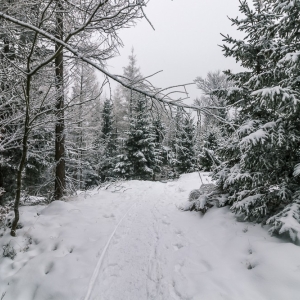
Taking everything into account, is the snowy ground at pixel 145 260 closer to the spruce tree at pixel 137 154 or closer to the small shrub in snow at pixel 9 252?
the small shrub in snow at pixel 9 252

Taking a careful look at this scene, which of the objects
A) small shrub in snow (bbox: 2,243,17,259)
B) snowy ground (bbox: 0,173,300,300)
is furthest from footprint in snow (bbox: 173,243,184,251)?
small shrub in snow (bbox: 2,243,17,259)

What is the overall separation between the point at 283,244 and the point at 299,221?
51 centimetres

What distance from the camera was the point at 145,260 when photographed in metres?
3.98

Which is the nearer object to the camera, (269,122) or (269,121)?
(269,122)

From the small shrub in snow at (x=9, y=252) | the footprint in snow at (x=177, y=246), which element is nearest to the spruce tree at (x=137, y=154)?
the footprint in snow at (x=177, y=246)

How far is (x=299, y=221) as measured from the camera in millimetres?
3385

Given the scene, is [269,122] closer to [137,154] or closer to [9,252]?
[9,252]

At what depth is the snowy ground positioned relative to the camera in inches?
115

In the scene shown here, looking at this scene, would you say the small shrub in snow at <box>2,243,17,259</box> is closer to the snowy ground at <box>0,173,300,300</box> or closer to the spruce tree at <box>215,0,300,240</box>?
the snowy ground at <box>0,173,300,300</box>

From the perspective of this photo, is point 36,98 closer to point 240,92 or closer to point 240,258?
point 240,92

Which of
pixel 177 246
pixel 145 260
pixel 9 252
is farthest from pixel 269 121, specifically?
pixel 9 252

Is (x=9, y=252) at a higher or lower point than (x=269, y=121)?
lower

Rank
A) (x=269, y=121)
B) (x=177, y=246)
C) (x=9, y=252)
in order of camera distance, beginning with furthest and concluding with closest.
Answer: (x=177, y=246)
(x=269, y=121)
(x=9, y=252)

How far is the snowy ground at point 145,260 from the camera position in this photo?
9.58 ft
